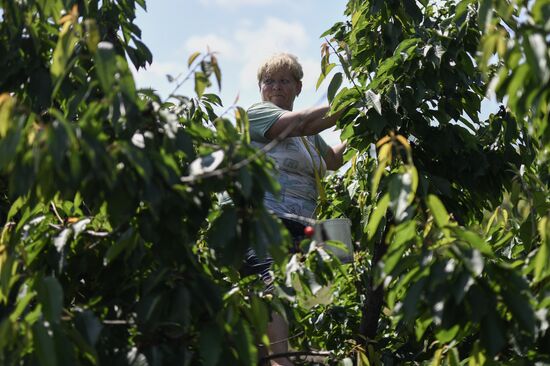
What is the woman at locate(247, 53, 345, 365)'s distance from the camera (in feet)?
14.1

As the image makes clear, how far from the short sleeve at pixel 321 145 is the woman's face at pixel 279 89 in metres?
0.20

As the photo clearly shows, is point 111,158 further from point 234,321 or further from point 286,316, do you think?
point 286,316

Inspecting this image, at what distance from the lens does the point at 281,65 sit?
4727 mm

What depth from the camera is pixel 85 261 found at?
118 inches

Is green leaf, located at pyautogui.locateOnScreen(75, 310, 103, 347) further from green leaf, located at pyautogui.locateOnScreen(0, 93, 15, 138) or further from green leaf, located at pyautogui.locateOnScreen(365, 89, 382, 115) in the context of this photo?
green leaf, located at pyautogui.locateOnScreen(365, 89, 382, 115)

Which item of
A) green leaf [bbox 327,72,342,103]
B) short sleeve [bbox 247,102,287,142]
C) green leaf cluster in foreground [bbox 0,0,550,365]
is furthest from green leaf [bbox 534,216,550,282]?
short sleeve [bbox 247,102,287,142]

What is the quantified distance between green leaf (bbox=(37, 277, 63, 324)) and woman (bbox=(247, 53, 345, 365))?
5.68 ft

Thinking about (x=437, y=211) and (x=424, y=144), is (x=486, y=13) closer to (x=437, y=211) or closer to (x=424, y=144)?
(x=437, y=211)

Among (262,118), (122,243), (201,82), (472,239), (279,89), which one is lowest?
(472,239)

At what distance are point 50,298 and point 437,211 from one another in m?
0.96

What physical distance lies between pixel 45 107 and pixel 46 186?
2.88 ft

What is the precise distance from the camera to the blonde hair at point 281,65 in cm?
473

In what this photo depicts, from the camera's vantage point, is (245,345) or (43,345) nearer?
(43,345)

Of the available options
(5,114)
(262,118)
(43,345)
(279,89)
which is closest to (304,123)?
(262,118)
